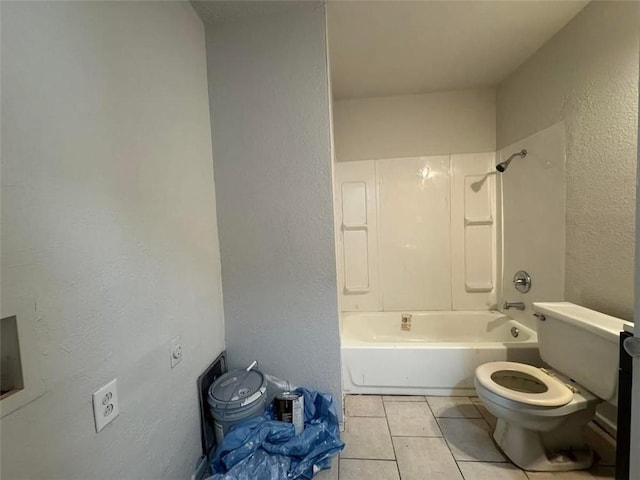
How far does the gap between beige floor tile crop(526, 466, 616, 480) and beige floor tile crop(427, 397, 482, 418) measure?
1.35 feet

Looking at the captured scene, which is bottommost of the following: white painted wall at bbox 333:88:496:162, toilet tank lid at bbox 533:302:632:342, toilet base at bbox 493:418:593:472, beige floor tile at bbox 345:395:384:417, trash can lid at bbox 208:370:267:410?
beige floor tile at bbox 345:395:384:417

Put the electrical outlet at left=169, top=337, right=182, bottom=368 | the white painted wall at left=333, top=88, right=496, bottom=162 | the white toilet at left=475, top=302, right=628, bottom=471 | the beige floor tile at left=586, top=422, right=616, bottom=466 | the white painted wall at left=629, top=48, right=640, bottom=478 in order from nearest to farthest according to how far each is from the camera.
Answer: the white painted wall at left=629, top=48, right=640, bottom=478 < the electrical outlet at left=169, top=337, right=182, bottom=368 < the white toilet at left=475, top=302, right=628, bottom=471 < the beige floor tile at left=586, top=422, right=616, bottom=466 < the white painted wall at left=333, top=88, right=496, bottom=162

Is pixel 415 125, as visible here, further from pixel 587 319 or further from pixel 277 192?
pixel 587 319

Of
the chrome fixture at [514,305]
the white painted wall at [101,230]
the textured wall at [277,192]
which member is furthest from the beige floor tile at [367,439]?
the chrome fixture at [514,305]

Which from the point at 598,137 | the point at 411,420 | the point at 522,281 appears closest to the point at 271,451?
the point at 411,420

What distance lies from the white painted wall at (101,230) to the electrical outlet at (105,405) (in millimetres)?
21

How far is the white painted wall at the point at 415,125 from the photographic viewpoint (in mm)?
2502

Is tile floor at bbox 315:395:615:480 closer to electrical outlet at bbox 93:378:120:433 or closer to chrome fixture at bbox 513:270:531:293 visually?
chrome fixture at bbox 513:270:531:293

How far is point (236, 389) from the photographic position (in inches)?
55.4

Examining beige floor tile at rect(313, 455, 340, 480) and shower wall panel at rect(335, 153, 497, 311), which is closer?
beige floor tile at rect(313, 455, 340, 480)

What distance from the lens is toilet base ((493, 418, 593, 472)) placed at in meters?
1.35

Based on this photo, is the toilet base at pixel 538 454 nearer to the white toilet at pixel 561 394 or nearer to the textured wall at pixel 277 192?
the white toilet at pixel 561 394

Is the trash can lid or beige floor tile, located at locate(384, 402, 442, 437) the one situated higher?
the trash can lid

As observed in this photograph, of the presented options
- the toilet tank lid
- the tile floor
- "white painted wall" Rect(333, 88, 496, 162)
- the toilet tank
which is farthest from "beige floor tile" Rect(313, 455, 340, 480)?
"white painted wall" Rect(333, 88, 496, 162)
